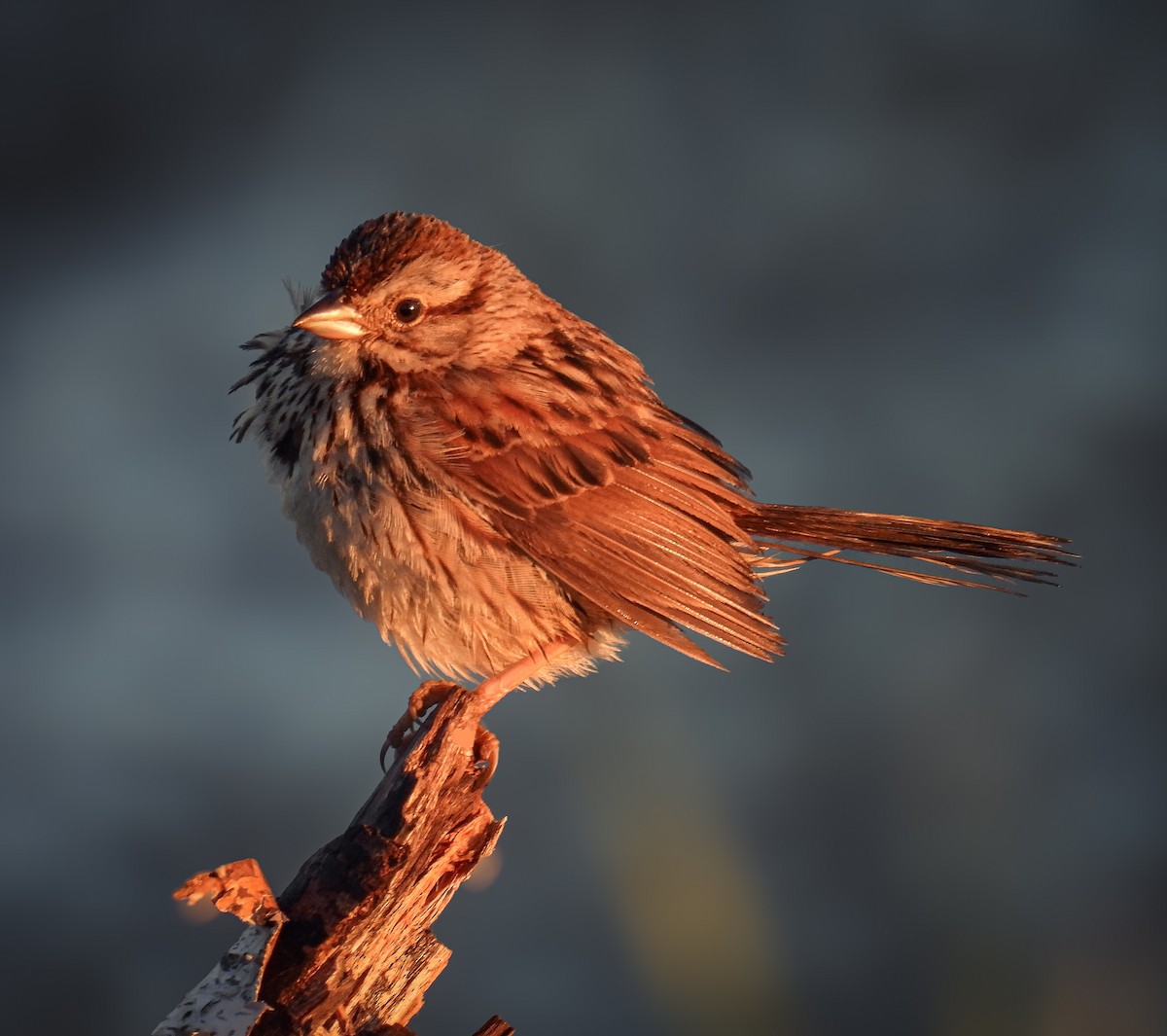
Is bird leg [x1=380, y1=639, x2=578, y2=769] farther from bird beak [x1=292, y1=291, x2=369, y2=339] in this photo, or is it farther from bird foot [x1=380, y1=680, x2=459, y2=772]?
bird beak [x1=292, y1=291, x2=369, y2=339]

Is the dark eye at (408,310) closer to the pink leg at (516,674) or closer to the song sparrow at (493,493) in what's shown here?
the song sparrow at (493,493)

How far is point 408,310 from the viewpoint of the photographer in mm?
4172

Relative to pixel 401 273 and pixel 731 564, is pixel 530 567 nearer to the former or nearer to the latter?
pixel 731 564

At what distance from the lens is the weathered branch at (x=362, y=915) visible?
296 cm

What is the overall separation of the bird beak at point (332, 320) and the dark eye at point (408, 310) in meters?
0.15

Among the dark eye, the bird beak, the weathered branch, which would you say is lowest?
the weathered branch

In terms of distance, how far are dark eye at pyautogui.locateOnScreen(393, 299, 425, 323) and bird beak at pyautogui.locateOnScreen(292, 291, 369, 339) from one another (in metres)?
0.15

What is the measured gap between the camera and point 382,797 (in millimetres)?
3498

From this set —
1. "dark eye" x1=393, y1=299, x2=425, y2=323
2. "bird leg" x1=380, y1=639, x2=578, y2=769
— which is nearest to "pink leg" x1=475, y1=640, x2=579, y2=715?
"bird leg" x1=380, y1=639, x2=578, y2=769

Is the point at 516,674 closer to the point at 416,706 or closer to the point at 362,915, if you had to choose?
the point at 416,706

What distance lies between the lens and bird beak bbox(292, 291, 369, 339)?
13.0 feet

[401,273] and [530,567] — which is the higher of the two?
[401,273]

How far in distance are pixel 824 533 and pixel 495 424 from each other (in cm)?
130

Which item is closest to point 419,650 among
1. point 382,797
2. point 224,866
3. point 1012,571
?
point 382,797
